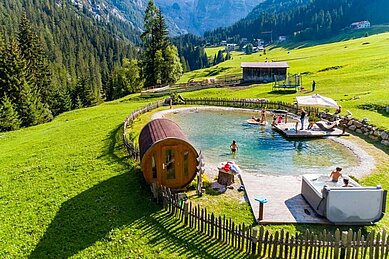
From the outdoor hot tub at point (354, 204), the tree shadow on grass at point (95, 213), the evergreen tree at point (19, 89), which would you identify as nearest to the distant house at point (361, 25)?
the evergreen tree at point (19, 89)

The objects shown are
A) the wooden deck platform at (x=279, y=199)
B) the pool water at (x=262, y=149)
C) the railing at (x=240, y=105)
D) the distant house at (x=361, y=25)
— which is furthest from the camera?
the distant house at (x=361, y=25)

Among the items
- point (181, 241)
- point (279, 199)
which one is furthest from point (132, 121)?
point (181, 241)

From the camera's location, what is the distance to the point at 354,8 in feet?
645

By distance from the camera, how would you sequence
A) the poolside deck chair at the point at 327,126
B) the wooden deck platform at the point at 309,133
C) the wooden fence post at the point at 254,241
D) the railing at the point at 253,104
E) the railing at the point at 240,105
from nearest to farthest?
the wooden fence post at the point at 254,241, the wooden deck platform at the point at 309,133, the poolside deck chair at the point at 327,126, the railing at the point at 240,105, the railing at the point at 253,104

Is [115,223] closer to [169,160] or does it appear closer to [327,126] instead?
[169,160]

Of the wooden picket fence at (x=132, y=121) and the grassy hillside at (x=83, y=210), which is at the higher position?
the wooden picket fence at (x=132, y=121)

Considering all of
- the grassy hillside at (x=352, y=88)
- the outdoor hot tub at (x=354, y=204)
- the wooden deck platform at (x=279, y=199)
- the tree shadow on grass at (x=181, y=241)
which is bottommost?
the tree shadow on grass at (x=181, y=241)

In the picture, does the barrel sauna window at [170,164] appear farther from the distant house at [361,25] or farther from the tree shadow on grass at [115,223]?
the distant house at [361,25]

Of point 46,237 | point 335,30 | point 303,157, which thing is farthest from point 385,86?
point 335,30

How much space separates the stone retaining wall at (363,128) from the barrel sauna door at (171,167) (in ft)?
63.4

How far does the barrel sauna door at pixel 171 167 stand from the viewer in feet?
62.8

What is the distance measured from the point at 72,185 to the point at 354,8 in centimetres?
21691

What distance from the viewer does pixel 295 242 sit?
42.5 feet

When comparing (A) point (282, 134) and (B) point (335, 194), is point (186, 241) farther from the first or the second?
(A) point (282, 134)
